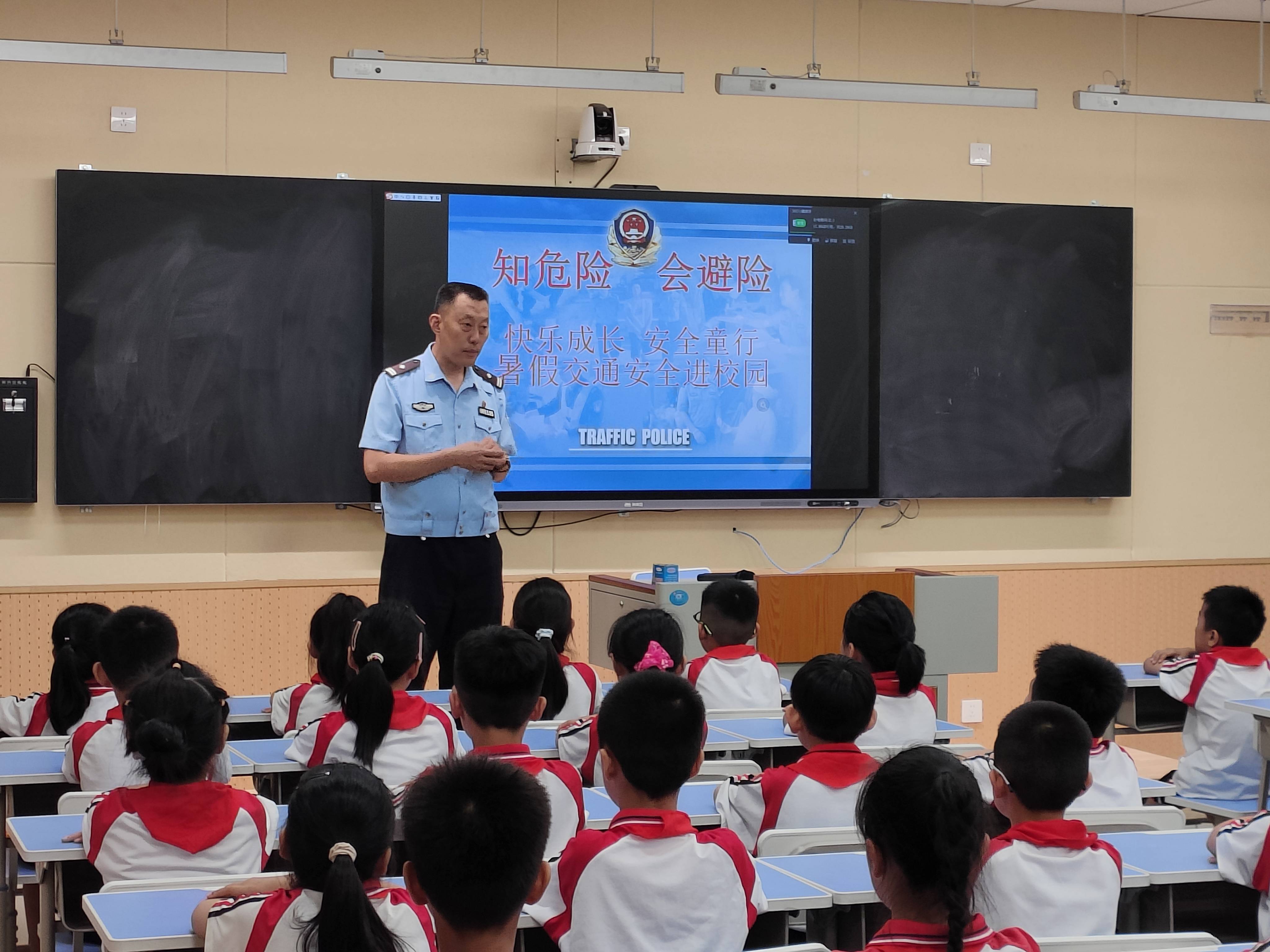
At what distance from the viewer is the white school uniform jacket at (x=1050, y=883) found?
2.10 metres

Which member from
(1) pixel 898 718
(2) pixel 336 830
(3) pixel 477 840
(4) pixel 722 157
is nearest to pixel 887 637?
(1) pixel 898 718


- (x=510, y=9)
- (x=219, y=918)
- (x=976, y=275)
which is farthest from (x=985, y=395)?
(x=219, y=918)

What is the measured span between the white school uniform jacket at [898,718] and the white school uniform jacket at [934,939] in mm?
1656

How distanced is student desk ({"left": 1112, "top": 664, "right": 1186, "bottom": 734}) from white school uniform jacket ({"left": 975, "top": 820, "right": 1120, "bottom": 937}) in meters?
2.61

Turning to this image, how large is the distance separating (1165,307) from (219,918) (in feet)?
19.7

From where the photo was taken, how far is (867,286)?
6270mm

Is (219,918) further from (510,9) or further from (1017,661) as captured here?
(1017,661)

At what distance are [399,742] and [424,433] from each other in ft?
5.68

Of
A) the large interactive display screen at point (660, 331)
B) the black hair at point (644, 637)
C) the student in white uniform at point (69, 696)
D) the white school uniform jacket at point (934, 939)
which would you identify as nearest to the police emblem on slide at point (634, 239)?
the large interactive display screen at point (660, 331)

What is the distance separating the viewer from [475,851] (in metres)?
1.56

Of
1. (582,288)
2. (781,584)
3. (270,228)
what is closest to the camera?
(781,584)

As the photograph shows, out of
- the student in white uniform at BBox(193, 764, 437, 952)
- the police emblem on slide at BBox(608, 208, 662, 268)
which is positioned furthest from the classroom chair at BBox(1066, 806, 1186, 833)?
the police emblem on slide at BBox(608, 208, 662, 268)

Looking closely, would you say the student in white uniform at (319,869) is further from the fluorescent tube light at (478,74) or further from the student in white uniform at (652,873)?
the fluorescent tube light at (478,74)

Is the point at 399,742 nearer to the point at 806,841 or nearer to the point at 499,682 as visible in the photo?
the point at 499,682
